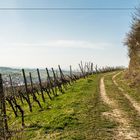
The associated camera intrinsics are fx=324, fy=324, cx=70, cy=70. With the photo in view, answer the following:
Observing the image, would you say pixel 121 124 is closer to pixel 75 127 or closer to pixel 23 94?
pixel 75 127

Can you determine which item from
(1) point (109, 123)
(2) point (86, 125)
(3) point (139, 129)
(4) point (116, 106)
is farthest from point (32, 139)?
(4) point (116, 106)

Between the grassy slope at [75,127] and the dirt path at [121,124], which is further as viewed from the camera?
the grassy slope at [75,127]

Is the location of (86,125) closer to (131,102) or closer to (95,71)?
(131,102)

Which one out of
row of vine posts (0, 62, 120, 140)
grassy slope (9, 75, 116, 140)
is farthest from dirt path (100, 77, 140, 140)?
row of vine posts (0, 62, 120, 140)

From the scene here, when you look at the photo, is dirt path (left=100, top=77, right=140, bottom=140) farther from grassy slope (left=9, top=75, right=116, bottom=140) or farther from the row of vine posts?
the row of vine posts

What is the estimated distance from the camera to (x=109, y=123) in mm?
19516

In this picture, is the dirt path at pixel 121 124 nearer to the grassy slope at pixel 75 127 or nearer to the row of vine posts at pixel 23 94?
the grassy slope at pixel 75 127

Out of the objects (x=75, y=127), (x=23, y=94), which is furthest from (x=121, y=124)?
(x=23, y=94)

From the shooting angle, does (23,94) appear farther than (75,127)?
Yes

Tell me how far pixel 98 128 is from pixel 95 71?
303 ft

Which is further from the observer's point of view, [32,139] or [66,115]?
[66,115]

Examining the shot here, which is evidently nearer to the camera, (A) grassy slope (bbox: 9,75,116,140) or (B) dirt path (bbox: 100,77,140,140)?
(B) dirt path (bbox: 100,77,140,140)

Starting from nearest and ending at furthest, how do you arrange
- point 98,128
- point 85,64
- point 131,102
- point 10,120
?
point 98,128
point 131,102
point 10,120
point 85,64

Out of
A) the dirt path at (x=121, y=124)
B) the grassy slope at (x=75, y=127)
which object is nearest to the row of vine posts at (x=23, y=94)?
the grassy slope at (x=75, y=127)
